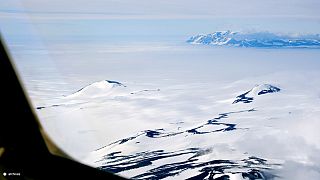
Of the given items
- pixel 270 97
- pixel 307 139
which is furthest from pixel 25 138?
pixel 270 97

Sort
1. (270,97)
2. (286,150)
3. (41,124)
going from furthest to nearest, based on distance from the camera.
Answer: (270,97), (286,150), (41,124)

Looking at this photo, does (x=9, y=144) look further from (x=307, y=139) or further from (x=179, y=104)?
(x=179, y=104)

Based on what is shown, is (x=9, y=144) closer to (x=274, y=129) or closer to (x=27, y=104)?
(x=27, y=104)

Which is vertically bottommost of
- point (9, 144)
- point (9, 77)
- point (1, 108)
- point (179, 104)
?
point (179, 104)

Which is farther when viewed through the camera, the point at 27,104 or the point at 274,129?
the point at 274,129

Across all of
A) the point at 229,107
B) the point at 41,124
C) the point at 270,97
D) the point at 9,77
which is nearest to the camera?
the point at 9,77

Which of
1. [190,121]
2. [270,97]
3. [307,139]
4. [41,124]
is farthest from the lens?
[270,97]

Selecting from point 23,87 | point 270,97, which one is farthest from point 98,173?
point 270,97

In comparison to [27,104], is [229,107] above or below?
below

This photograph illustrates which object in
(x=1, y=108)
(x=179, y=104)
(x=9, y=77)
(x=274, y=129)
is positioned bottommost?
(x=274, y=129)
